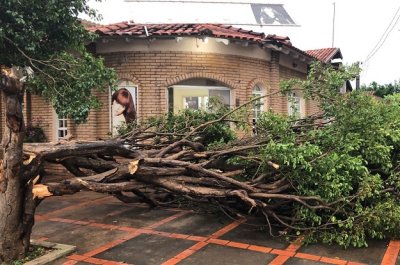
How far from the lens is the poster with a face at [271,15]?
48.5ft

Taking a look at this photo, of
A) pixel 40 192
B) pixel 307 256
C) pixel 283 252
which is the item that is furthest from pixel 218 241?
pixel 40 192

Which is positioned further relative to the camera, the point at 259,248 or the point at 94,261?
the point at 259,248

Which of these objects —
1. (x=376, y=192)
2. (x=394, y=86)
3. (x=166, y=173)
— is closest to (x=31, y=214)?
(x=166, y=173)

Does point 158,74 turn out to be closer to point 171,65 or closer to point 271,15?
point 171,65

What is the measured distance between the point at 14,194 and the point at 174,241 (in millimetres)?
2154

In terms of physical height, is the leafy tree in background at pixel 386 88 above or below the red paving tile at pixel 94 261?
above

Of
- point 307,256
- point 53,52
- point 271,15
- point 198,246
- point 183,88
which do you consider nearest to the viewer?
point 307,256

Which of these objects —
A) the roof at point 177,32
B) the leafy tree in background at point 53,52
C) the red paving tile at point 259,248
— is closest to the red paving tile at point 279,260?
the red paving tile at point 259,248

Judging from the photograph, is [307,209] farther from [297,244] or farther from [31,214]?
[31,214]

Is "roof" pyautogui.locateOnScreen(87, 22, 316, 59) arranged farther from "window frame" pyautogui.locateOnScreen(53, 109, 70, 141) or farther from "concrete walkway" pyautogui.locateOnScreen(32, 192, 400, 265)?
"concrete walkway" pyautogui.locateOnScreen(32, 192, 400, 265)

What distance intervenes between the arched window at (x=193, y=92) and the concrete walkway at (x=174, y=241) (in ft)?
13.5

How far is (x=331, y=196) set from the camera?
18.6 feet

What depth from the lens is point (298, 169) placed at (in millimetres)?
5816

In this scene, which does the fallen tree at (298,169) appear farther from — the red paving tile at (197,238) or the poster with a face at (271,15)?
the poster with a face at (271,15)
